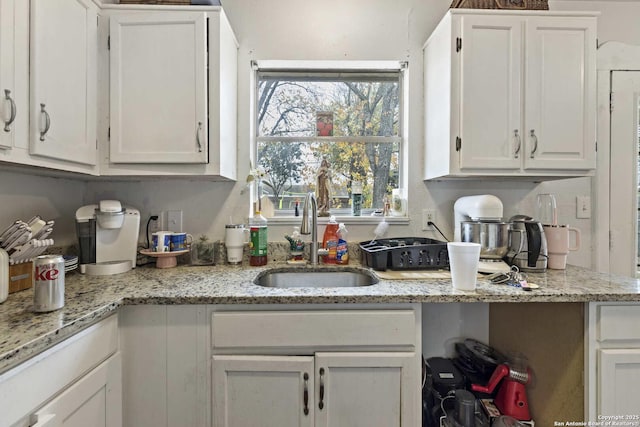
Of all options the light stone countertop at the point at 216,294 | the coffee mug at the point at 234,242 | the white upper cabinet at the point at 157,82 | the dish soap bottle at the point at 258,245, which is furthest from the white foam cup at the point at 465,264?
the white upper cabinet at the point at 157,82

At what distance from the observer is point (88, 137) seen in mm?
1328

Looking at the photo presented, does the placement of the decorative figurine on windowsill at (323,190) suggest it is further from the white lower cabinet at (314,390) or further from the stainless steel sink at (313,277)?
the white lower cabinet at (314,390)

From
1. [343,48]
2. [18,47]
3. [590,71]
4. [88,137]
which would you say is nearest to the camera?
[18,47]

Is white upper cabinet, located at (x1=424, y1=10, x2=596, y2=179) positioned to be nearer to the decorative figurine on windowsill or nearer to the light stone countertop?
the light stone countertop

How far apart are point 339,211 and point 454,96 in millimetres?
898

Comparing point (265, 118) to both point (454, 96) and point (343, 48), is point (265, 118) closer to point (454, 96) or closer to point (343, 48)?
point (343, 48)

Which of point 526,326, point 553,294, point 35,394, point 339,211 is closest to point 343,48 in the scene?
point 339,211

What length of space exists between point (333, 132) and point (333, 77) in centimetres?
36

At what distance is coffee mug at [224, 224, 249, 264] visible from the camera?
164 centimetres

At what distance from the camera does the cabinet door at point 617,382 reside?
111 cm

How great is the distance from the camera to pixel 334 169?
1.92m

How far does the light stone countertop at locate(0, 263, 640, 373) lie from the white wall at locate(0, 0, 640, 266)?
19.9 inches

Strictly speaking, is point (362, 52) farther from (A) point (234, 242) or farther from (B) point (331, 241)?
(A) point (234, 242)

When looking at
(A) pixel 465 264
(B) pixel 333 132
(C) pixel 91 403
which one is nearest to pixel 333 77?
(B) pixel 333 132
